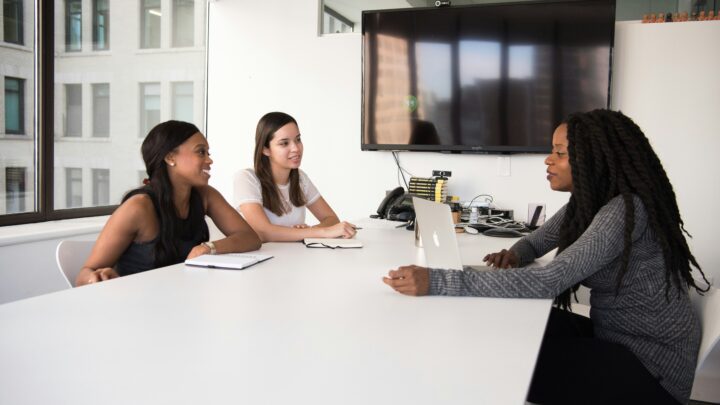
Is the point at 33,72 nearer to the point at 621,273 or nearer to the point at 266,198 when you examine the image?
the point at 266,198

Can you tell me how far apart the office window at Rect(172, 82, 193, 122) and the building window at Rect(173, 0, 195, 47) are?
0.36 metres

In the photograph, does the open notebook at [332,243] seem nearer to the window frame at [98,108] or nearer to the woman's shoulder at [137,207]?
the woman's shoulder at [137,207]

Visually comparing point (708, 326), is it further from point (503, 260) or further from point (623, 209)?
point (503, 260)

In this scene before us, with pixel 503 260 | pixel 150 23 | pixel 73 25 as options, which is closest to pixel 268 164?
pixel 503 260

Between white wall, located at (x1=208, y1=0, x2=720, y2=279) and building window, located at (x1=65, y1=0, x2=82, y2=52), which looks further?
building window, located at (x1=65, y1=0, x2=82, y2=52)

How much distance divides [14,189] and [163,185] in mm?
1931

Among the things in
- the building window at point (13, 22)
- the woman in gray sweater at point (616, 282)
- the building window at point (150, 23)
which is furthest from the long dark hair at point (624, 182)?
the building window at point (150, 23)

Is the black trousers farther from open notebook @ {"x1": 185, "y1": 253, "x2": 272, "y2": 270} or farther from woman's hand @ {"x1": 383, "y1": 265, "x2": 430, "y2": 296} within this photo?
open notebook @ {"x1": 185, "y1": 253, "x2": 272, "y2": 270}

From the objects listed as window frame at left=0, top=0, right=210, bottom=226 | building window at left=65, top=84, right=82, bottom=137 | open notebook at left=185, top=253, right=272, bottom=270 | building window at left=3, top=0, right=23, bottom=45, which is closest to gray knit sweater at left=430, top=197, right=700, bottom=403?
open notebook at left=185, top=253, right=272, bottom=270

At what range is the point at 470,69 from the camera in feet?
13.0

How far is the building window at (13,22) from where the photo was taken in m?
3.45

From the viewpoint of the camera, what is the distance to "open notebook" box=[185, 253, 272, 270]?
184cm

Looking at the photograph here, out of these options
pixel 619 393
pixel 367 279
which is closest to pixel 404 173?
pixel 367 279

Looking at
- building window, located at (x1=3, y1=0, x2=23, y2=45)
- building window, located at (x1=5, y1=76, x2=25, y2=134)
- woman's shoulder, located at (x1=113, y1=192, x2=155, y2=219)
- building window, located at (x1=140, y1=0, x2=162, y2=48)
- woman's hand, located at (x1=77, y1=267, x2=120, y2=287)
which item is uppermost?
building window, located at (x1=140, y1=0, x2=162, y2=48)
